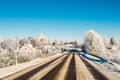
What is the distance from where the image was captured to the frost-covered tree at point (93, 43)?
86.2 m

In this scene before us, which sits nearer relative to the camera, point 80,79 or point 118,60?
point 80,79

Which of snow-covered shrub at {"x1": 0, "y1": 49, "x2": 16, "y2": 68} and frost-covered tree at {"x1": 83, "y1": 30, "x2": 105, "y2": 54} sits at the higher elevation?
frost-covered tree at {"x1": 83, "y1": 30, "x2": 105, "y2": 54}

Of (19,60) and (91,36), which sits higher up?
(91,36)

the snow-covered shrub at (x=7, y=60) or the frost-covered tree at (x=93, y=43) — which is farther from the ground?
the frost-covered tree at (x=93, y=43)

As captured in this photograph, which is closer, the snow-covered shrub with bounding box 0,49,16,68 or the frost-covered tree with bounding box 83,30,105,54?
the snow-covered shrub with bounding box 0,49,16,68

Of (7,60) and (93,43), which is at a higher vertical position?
(93,43)

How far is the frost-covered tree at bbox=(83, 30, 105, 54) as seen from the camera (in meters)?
86.2

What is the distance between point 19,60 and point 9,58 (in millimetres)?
2891

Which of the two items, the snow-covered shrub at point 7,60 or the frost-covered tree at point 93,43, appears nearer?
the snow-covered shrub at point 7,60

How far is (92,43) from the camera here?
89375 mm

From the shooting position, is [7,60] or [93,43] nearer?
[7,60]

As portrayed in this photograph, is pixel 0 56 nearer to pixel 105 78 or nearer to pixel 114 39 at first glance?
pixel 105 78

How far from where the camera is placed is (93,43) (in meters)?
88.8

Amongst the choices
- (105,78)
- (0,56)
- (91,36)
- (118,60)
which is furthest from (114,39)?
(105,78)
